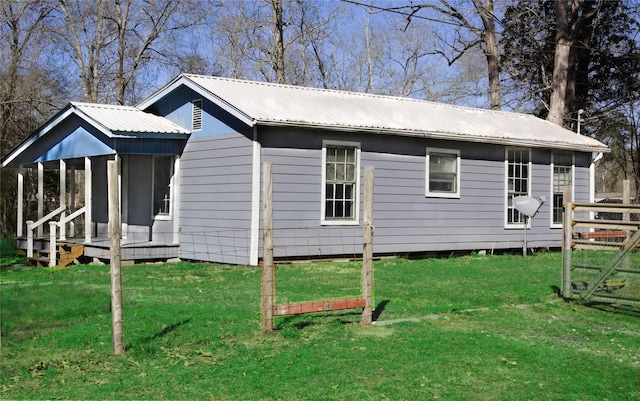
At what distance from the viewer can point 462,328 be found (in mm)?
8656

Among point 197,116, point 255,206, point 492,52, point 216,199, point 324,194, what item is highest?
point 492,52

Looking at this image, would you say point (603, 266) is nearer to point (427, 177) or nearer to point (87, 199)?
point (427, 177)

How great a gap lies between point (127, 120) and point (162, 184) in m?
1.76

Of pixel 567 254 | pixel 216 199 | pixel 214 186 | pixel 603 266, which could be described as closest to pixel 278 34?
pixel 214 186

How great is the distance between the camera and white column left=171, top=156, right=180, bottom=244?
1698 cm

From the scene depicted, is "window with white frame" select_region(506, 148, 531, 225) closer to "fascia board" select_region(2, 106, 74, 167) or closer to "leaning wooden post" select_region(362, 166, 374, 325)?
"fascia board" select_region(2, 106, 74, 167)

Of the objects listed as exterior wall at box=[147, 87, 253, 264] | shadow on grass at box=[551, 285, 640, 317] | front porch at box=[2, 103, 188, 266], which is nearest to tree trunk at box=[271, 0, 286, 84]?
front porch at box=[2, 103, 188, 266]

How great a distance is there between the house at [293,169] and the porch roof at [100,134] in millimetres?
45

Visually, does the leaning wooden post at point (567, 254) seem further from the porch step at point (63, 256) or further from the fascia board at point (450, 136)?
the porch step at point (63, 256)

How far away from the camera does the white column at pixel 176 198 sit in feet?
55.7

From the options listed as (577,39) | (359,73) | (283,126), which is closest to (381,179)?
(283,126)

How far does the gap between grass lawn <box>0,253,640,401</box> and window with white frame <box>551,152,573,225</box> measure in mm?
8902

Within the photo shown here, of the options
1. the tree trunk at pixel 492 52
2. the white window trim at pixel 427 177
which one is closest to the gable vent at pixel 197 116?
the white window trim at pixel 427 177

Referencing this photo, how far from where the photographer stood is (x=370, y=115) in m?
17.5
